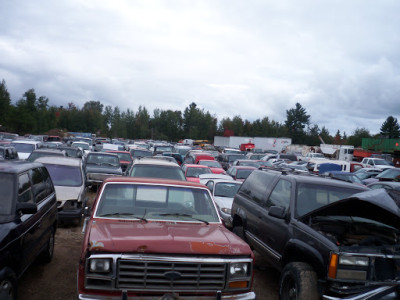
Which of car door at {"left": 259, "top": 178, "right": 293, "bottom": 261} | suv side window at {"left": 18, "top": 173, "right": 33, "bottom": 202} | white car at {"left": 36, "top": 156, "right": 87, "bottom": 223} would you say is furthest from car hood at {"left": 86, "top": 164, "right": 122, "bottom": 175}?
car door at {"left": 259, "top": 178, "right": 293, "bottom": 261}

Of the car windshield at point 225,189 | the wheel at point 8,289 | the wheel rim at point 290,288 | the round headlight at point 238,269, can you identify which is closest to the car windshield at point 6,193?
the wheel at point 8,289

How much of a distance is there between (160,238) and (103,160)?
13.4 m

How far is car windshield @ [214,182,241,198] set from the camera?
11.5 metres

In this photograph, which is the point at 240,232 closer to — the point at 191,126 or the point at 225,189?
the point at 225,189

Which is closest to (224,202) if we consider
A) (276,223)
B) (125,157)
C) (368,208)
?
(276,223)

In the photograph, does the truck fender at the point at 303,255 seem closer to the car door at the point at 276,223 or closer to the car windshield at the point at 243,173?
the car door at the point at 276,223

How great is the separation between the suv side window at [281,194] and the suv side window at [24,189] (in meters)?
3.80

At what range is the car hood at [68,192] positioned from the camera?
9406mm

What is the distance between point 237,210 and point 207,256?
398 cm

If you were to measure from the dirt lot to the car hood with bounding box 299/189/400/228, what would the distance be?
5.66 feet

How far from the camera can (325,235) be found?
4992mm

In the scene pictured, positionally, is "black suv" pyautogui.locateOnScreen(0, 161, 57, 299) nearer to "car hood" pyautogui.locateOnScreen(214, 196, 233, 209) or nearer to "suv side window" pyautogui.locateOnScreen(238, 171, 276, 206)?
"suv side window" pyautogui.locateOnScreen(238, 171, 276, 206)

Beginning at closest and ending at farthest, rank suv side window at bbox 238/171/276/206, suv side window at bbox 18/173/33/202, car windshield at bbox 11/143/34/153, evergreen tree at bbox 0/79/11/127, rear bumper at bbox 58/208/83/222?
suv side window at bbox 18/173/33/202, suv side window at bbox 238/171/276/206, rear bumper at bbox 58/208/83/222, car windshield at bbox 11/143/34/153, evergreen tree at bbox 0/79/11/127

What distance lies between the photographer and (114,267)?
3850 millimetres
